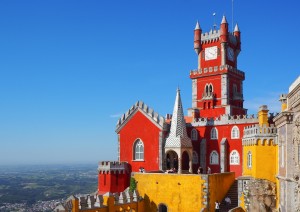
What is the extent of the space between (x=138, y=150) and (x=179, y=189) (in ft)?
36.4

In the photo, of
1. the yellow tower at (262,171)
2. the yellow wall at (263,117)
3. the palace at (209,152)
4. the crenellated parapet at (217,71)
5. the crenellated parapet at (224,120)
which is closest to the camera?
the palace at (209,152)

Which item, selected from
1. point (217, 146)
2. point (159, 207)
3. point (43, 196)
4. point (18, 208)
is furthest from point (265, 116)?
point (43, 196)

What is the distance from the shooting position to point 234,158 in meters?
41.2

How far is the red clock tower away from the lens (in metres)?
47.0

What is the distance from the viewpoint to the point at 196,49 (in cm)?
5028

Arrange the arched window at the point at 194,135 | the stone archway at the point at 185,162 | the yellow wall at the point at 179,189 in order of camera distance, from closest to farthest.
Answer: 1. the yellow wall at the point at 179,189
2. the stone archway at the point at 185,162
3. the arched window at the point at 194,135

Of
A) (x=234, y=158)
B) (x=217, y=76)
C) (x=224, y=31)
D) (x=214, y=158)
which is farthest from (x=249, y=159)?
(x=224, y=31)

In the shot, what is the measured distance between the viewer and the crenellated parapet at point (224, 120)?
40.4 metres

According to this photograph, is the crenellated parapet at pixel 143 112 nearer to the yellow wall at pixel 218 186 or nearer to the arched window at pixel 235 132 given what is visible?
the arched window at pixel 235 132

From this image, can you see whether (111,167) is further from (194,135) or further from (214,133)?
(214,133)

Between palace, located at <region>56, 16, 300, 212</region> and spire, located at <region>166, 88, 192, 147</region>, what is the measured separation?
10cm

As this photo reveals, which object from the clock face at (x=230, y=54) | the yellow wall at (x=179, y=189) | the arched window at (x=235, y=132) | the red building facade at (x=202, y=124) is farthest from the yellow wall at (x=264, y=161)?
the clock face at (x=230, y=54)

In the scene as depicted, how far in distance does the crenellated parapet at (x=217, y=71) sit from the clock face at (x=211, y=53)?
169 centimetres

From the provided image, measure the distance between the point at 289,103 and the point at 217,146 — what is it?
1766 centimetres
